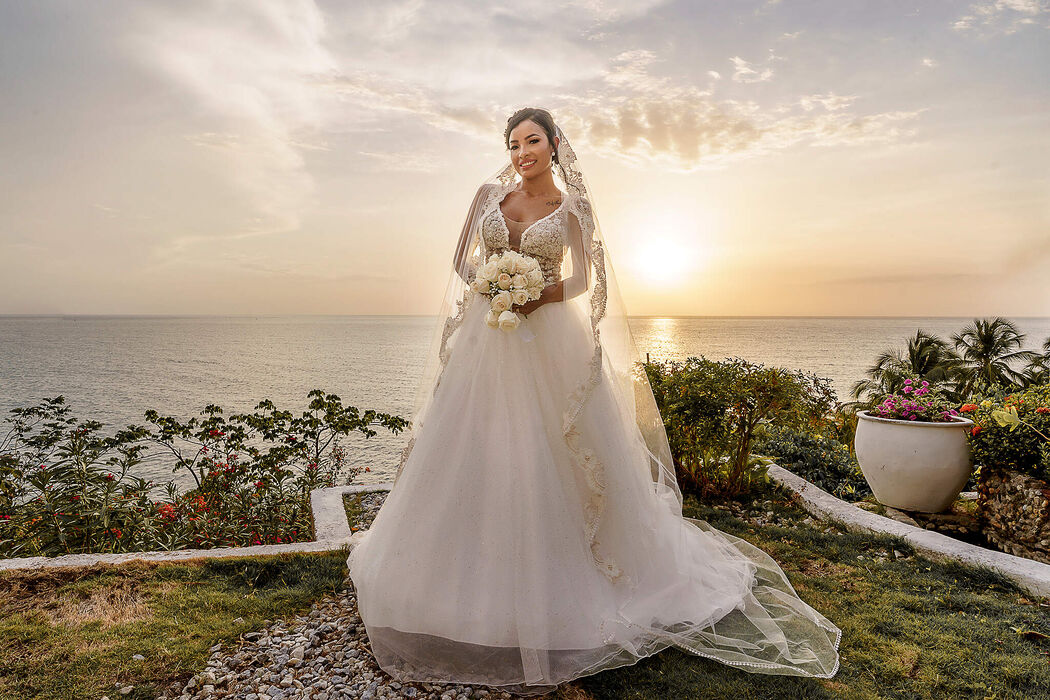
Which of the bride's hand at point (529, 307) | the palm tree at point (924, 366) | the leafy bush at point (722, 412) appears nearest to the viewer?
the bride's hand at point (529, 307)

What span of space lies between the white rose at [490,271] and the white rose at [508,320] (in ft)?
0.76

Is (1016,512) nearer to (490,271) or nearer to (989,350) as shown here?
(490,271)

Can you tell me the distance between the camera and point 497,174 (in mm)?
3895

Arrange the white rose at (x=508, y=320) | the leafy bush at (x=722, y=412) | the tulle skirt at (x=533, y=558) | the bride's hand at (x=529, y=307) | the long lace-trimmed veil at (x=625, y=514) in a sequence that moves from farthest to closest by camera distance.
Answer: the leafy bush at (x=722, y=412) → the bride's hand at (x=529, y=307) → the white rose at (x=508, y=320) → the long lace-trimmed veil at (x=625, y=514) → the tulle skirt at (x=533, y=558)

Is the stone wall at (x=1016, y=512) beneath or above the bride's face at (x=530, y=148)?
beneath

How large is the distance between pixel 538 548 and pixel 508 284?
57.2 inches

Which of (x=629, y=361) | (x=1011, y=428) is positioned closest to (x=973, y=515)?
(x=1011, y=428)

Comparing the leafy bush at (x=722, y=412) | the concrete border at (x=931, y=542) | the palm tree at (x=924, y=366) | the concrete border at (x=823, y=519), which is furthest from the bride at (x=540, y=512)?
the palm tree at (x=924, y=366)

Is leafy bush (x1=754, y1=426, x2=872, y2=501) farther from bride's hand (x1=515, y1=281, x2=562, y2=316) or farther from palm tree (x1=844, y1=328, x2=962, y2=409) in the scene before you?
palm tree (x1=844, y1=328, x2=962, y2=409)

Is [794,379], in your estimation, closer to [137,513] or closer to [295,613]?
[295,613]

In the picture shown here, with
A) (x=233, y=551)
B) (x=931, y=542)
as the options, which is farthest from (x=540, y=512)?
(x=931, y=542)

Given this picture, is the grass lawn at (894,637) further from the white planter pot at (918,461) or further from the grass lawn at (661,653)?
the white planter pot at (918,461)

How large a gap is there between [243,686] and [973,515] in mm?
6365

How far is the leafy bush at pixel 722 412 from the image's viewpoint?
5.72 m
